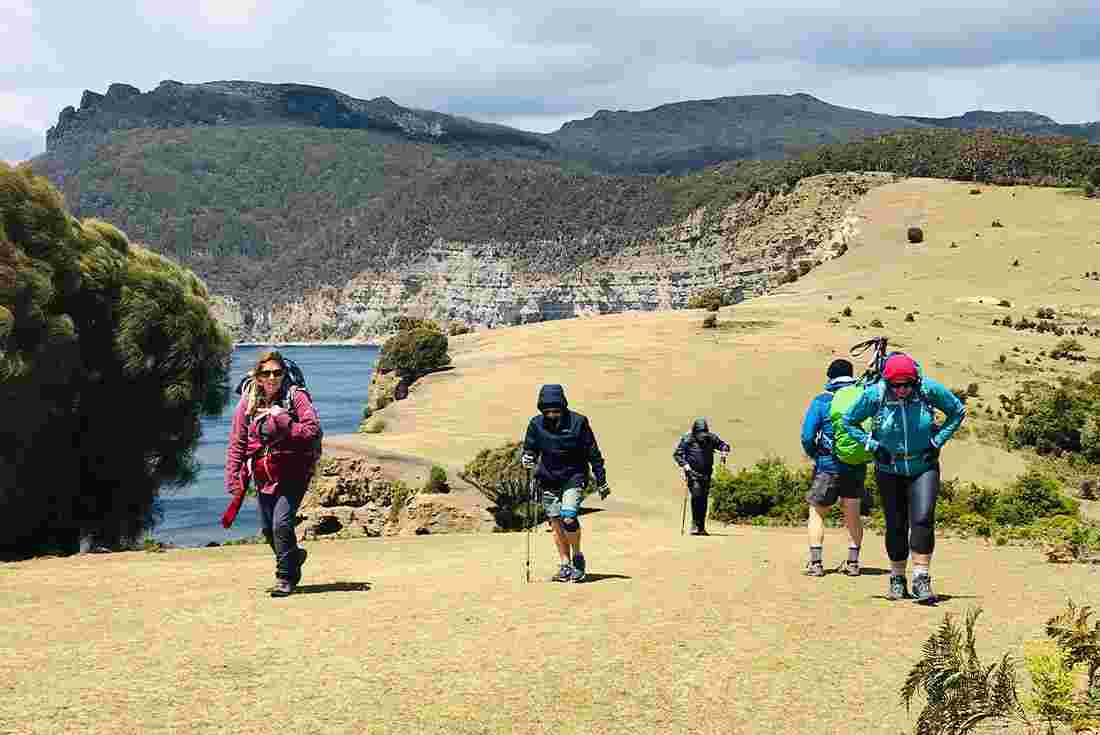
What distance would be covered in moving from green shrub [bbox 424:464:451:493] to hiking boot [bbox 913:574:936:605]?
13.1 metres

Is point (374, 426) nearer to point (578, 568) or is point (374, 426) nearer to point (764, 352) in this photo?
point (764, 352)

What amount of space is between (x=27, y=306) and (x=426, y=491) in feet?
23.1

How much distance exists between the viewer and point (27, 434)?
63.4 feet

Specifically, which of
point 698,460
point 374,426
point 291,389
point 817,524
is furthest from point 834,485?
point 374,426

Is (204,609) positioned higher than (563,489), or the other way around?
(563,489)

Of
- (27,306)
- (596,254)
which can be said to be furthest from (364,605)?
(596,254)

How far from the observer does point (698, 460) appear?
17094mm

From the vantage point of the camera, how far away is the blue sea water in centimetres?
3744

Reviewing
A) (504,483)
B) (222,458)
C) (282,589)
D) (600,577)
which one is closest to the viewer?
(282,589)

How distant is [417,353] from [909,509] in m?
42.7

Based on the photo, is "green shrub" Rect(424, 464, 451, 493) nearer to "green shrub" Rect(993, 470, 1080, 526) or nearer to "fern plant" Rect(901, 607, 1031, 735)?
"green shrub" Rect(993, 470, 1080, 526)

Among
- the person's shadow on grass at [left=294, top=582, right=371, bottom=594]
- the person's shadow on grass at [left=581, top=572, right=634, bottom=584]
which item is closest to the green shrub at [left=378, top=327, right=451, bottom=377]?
the person's shadow on grass at [left=581, top=572, right=634, bottom=584]

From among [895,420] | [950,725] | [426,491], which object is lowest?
[426,491]

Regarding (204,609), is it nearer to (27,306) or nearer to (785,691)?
(785,691)
